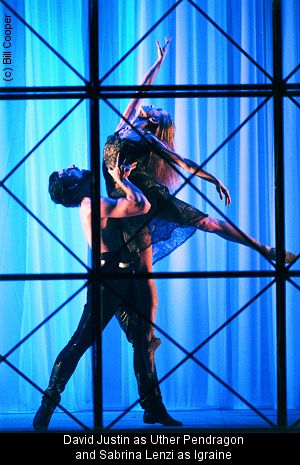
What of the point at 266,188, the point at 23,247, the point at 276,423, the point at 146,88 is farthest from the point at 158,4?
the point at 276,423

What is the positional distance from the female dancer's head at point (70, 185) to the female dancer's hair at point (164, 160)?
16.6 inches

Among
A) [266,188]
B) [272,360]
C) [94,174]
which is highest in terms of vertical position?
[266,188]

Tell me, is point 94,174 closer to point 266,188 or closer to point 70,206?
point 70,206

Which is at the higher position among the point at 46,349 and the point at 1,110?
the point at 1,110

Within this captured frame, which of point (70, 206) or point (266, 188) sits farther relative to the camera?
point (266, 188)

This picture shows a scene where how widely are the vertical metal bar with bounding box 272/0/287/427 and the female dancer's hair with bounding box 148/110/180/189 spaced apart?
742 millimetres

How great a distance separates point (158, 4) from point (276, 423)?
2.49 meters

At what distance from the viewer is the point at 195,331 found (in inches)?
198

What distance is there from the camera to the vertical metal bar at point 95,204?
13.7 ft

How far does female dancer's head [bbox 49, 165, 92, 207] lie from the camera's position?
4562 millimetres

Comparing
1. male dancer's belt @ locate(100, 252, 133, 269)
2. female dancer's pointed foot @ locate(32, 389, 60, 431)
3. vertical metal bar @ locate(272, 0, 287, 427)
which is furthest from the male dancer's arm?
Result: female dancer's pointed foot @ locate(32, 389, 60, 431)

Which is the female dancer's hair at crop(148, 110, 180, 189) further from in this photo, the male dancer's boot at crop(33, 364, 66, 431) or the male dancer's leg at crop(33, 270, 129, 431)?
the male dancer's boot at crop(33, 364, 66, 431)

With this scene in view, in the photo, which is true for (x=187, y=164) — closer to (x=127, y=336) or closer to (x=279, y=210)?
(x=279, y=210)

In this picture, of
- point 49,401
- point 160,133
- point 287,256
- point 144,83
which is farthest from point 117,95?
point 49,401
